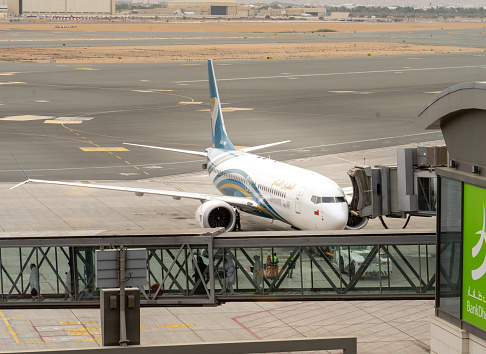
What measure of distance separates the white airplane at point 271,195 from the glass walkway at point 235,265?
33.1 ft

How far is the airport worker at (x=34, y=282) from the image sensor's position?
3341 centimetres

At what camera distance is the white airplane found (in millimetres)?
43906

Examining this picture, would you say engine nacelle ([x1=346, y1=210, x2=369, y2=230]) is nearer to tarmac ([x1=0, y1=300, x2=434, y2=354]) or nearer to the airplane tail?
tarmac ([x1=0, y1=300, x2=434, y2=354])

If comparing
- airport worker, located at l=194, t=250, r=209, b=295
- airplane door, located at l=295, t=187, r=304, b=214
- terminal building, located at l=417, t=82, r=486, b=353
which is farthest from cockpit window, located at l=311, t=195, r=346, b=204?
terminal building, located at l=417, t=82, r=486, b=353

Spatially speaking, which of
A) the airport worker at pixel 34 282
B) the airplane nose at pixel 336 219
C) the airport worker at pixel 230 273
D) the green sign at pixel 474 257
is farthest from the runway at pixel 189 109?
the green sign at pixel 474 257

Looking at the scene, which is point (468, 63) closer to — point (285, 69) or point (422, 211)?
point (285, 69)

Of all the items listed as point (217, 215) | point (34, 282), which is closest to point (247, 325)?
point (34, 282)

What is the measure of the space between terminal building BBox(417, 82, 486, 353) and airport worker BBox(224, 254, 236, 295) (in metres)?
9.56

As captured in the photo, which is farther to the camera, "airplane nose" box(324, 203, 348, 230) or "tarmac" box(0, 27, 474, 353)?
"airplane nose" box(324, 203, 348, 230)

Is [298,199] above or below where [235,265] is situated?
above

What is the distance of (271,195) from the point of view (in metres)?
48.2

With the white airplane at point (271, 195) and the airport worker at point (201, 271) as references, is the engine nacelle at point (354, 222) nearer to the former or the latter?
the white airplane at point (271, 195)

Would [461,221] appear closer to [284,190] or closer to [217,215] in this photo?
[284,190]

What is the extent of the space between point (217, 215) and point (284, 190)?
447 centimetres
